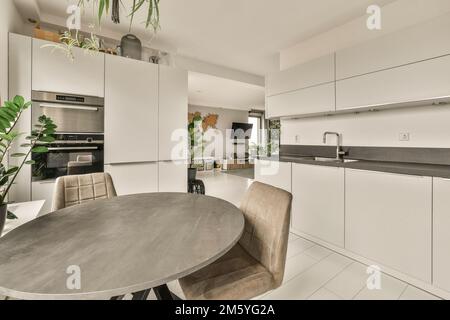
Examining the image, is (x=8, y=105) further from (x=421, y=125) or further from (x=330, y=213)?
(x=421, y=125)

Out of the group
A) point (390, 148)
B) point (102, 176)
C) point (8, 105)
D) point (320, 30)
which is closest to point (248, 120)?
point (320, 30)

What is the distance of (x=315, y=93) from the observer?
2824 mm

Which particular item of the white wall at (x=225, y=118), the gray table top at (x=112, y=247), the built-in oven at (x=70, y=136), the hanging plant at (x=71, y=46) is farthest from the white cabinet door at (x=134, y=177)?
the white wall at (x=225, y=118)

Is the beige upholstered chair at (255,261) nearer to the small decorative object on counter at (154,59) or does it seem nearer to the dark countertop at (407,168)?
the dark countertop at (407,168)

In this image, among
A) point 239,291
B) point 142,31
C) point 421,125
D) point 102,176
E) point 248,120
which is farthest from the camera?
point 248,120

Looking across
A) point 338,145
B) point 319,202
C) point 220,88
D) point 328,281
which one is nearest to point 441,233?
point 328,281

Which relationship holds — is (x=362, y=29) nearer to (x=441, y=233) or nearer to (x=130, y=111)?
(x=441, y=233)

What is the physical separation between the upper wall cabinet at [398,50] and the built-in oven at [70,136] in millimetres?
Answer: 2840

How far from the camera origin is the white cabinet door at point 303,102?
2.69m

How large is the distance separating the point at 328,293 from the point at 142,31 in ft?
11.9

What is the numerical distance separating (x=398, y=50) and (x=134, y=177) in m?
3.12

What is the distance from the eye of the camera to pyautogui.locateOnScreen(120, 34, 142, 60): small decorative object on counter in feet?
9.38

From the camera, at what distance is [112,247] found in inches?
35.9

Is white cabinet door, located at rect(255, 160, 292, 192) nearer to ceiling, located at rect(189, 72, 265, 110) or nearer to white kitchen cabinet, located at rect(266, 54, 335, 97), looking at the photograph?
white kitchen cabinet, located at rect(266, 54, 335, 97)
